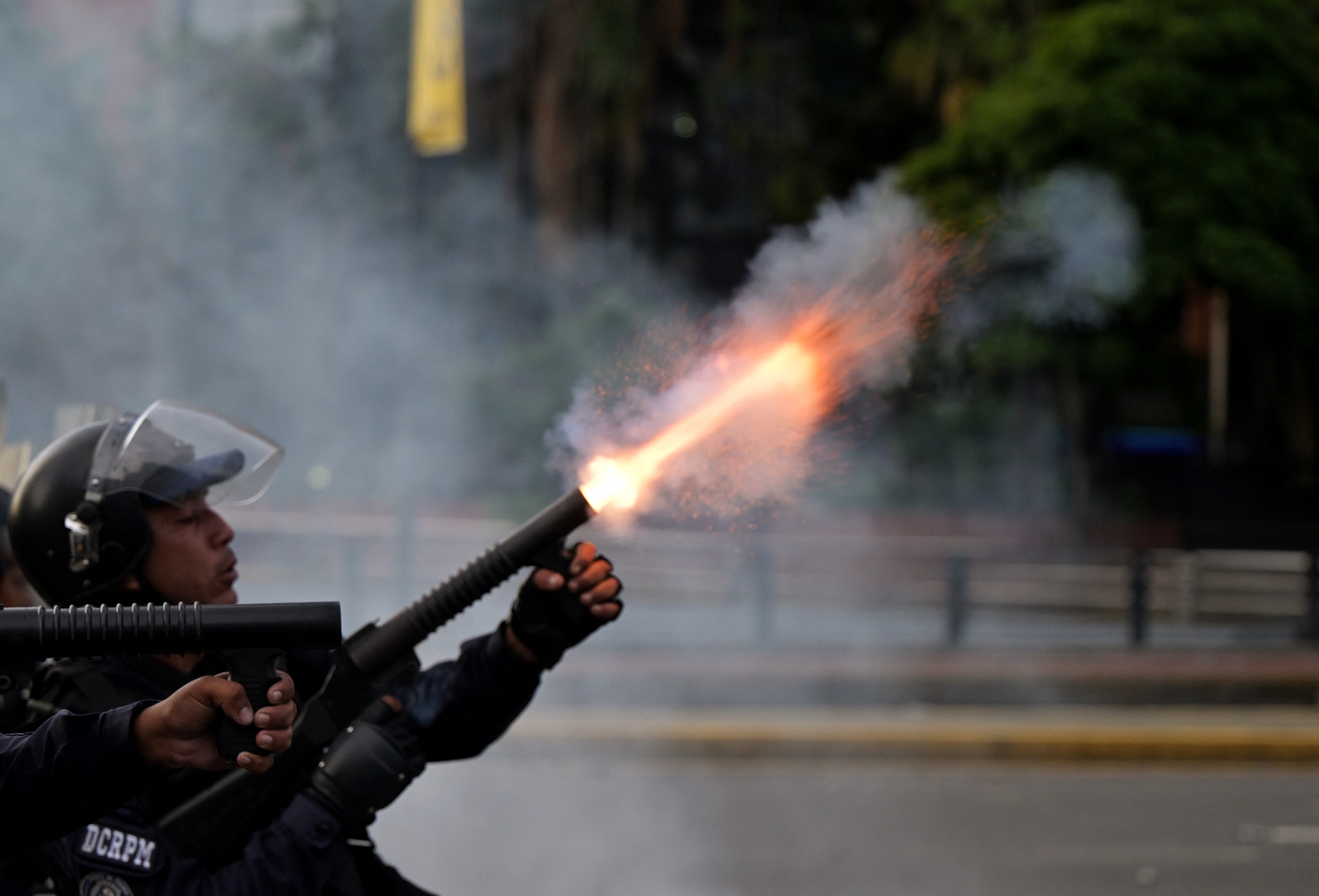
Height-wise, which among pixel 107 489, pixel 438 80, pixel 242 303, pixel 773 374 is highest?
pixel 438 80

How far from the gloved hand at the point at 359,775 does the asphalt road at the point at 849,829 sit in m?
3.55

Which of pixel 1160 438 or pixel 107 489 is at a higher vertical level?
pixel 1160 438

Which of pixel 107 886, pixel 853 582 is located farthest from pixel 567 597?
pixel 853 582

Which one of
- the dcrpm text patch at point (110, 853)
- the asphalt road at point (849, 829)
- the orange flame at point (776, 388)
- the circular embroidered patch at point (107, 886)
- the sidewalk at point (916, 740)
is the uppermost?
the orange flame at point (776, 388)

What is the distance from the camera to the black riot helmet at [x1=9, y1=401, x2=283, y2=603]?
2383mm

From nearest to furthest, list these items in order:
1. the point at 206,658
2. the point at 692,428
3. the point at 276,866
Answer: the point at 276,866 < the point at 206,658 < the point at 692,428

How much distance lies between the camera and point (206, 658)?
7.56ft

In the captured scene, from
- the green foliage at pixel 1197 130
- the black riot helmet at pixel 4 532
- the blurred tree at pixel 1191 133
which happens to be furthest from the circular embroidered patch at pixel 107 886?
the green foliage at pixel 1197 130

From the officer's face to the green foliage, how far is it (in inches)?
356

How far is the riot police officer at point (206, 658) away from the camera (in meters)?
2.18

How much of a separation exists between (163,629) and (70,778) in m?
0.18

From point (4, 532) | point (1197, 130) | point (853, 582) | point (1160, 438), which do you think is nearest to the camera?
point (4, 532)

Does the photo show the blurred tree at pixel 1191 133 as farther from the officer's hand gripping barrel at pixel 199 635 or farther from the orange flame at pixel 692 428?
the officer's hand gripping barrel at pixel 199 635

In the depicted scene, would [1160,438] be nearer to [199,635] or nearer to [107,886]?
[107,886]
